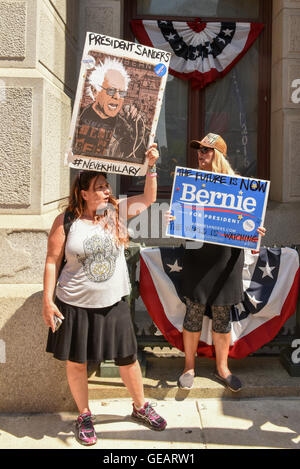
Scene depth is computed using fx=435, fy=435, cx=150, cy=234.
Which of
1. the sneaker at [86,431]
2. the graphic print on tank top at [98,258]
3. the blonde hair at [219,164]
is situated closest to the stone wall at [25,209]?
the sneaker at [86,431]

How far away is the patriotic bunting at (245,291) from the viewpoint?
13.3ft

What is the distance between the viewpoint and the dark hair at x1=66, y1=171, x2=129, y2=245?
120 inches

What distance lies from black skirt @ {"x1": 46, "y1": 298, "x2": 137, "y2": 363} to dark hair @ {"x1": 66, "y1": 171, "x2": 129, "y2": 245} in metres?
0.53

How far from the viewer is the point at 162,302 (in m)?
4.08

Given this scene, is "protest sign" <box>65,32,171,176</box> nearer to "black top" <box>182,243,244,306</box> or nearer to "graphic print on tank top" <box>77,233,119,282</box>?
"graphic print on tank top" <box>77,233,119,282</box>

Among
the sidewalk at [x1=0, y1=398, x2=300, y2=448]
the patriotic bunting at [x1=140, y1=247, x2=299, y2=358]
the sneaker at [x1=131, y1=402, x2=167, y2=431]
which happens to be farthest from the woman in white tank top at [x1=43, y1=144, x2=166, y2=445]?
the patriotic bunting at [x1=140, y1=247, x2=299, y2=358]

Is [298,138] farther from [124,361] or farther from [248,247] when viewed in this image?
[124,361]

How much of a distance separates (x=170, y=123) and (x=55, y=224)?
154 inches

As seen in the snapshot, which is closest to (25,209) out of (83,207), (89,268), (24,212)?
(24,212)

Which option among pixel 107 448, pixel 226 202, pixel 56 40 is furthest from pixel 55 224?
pixel 56 40

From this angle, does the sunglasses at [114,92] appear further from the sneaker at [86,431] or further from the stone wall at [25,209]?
the sneaker at [86,431]

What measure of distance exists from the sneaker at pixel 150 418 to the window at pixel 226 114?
3.59 metres

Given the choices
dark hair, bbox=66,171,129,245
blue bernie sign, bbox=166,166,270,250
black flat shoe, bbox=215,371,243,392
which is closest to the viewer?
dark hair, bbox=66,171,129,245

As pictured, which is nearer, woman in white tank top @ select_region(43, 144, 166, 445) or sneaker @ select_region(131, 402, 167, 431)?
woman in white tank top @ select_region(43, 144, 166, 445)
